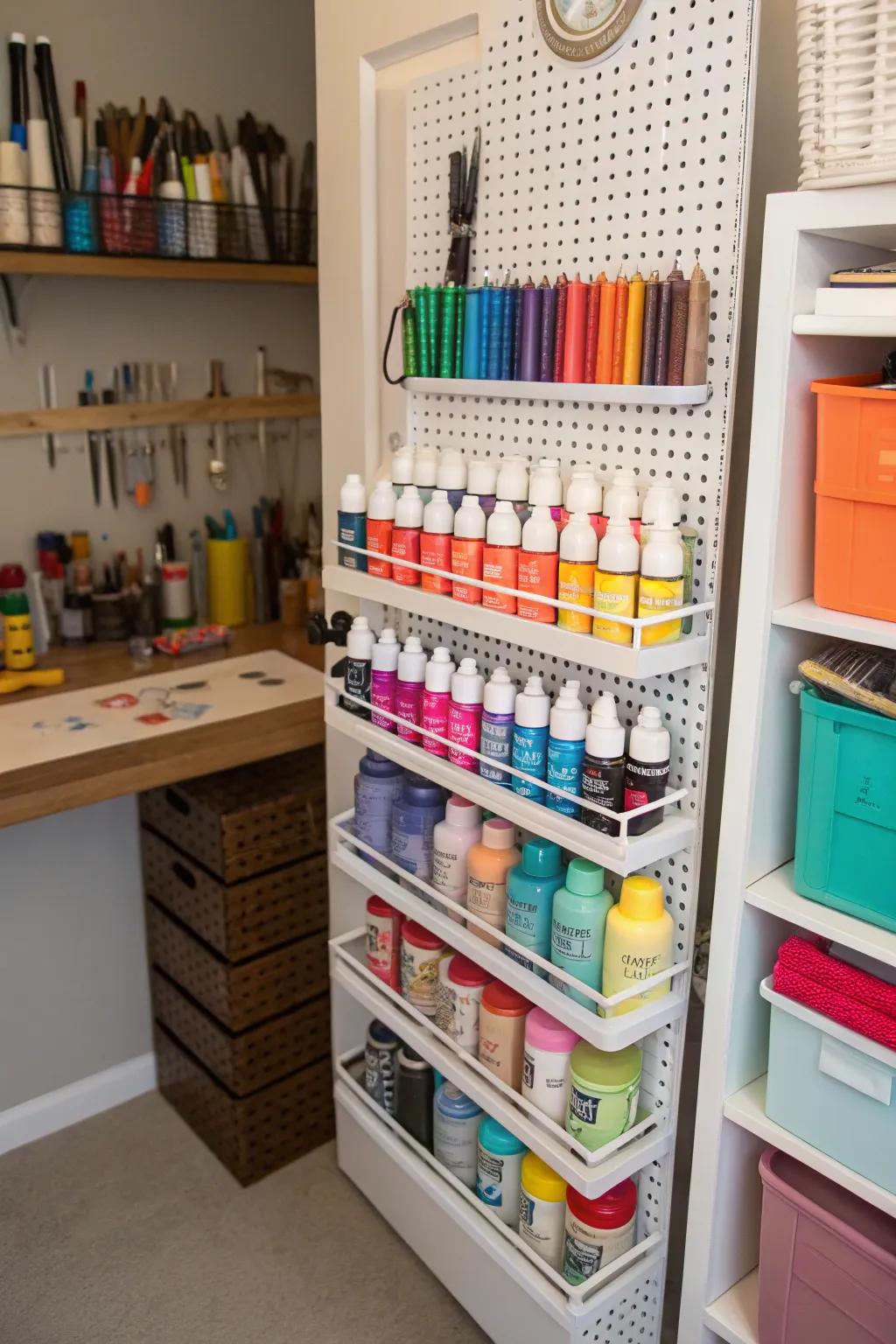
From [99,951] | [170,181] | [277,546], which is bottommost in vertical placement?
[99,951]

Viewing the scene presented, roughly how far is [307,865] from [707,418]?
47.3 inches

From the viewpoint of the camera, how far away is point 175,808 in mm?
2088

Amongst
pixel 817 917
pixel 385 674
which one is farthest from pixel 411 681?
pixel 817 917

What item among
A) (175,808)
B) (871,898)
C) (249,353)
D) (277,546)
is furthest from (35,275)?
(871,898)

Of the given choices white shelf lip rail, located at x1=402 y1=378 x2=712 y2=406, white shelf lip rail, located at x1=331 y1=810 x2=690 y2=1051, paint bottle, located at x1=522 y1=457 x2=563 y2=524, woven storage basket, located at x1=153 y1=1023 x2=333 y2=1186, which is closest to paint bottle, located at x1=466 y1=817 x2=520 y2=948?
white shelf lip rail, located at x1=331 y1=810 x2=690 y2=1051

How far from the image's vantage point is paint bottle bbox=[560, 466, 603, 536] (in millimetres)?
1303

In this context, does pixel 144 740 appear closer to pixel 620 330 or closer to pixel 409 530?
pixel 409 530

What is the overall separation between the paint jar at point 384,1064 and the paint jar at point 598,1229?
450mm

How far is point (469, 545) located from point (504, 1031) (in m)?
0.70

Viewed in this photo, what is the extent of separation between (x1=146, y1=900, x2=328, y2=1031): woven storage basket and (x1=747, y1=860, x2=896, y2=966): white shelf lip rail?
1.10 m

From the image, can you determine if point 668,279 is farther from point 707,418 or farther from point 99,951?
point 99,951

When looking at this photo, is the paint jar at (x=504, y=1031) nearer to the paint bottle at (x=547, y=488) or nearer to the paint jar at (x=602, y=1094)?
the paint jar at (x=602, y=1094)

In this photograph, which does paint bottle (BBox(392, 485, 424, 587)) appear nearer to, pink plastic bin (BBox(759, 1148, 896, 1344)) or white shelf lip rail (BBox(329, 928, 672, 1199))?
white shelf lip rail (BBox(329, 928, 672, 1199))

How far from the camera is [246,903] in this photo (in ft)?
6.57
